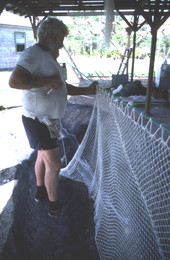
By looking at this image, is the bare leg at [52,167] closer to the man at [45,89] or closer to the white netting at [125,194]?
the man at [45,89]

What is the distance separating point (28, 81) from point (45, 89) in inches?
6.2

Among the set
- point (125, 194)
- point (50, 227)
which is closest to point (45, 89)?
point (125, 194)

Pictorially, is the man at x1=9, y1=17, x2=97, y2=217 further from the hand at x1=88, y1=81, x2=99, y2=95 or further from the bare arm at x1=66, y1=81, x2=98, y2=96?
the hand at x1=88, y1=81, x2=99, y2=95

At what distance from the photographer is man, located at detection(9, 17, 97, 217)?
1.29 meters

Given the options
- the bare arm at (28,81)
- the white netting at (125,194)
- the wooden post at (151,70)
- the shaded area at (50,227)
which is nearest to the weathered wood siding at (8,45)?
the wooden post at (151,70)

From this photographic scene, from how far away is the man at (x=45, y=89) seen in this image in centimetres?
129

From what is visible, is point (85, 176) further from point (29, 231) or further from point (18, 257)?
point (18, 257)

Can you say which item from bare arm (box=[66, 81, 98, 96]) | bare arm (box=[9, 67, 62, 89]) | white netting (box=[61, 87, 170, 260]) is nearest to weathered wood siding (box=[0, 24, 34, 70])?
bare arm (box=[66, 81, 98, 96])

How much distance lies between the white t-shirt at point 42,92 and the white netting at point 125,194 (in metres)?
0.39

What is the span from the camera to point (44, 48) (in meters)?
1.38

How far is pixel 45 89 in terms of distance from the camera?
4.64 ft

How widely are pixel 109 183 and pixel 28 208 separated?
71 cm

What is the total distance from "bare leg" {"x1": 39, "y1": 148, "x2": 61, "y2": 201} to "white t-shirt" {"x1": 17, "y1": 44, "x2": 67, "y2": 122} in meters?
0.25

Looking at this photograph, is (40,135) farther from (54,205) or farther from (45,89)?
(54,205)
